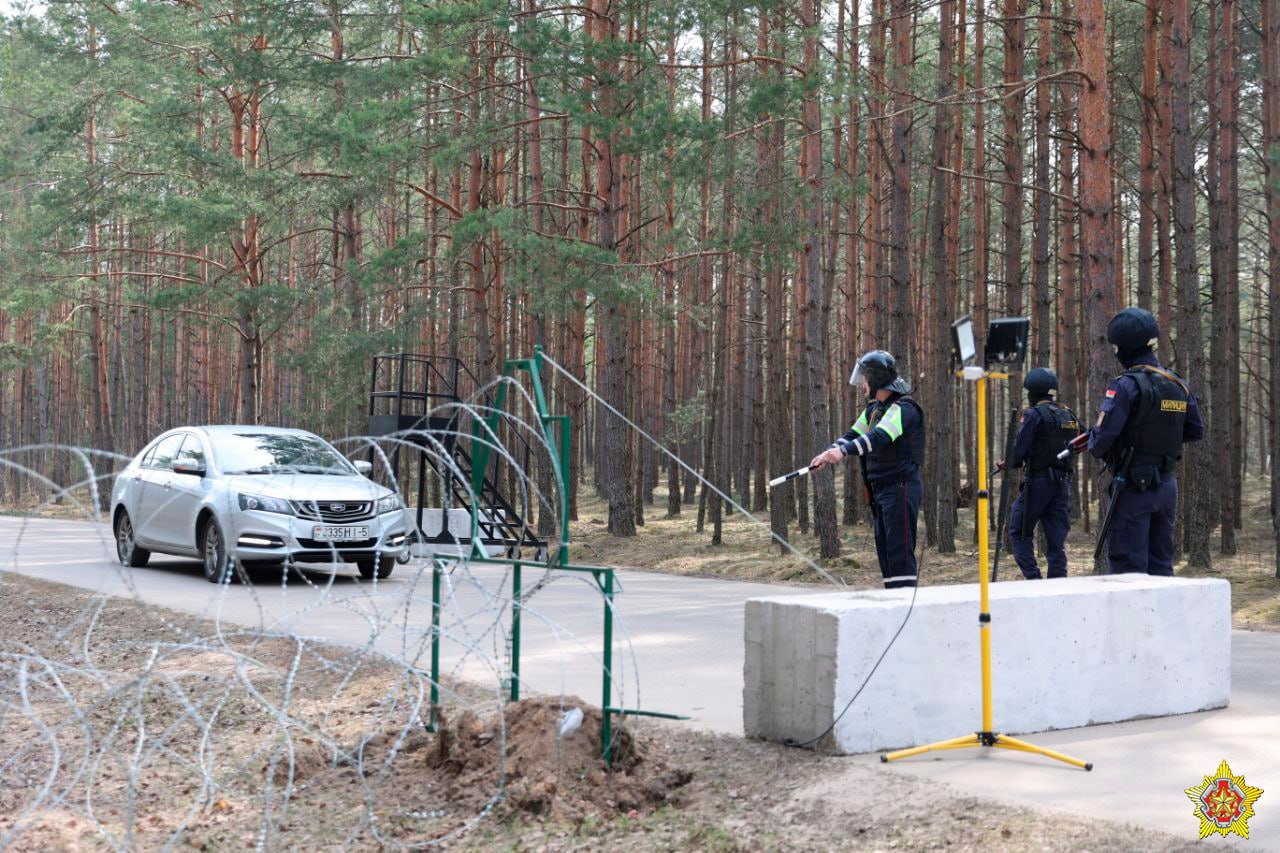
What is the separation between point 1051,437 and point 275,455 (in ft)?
28.2

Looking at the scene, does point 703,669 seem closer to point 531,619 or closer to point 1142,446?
point 531,619

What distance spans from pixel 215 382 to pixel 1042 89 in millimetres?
36870

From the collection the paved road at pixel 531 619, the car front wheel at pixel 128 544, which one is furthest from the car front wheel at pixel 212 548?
the car front wheel at pixel 128 544

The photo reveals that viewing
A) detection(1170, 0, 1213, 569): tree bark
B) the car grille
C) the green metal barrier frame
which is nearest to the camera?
the green metal barrier frame

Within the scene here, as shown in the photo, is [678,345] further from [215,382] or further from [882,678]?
[882,678]

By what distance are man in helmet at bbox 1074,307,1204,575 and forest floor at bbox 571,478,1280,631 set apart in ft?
13.5

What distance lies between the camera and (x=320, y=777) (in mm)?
6469

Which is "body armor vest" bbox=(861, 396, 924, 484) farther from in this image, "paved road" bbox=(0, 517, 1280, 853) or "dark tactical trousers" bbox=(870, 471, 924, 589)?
"paved road" bbox=(0, 517, 1280, 853)

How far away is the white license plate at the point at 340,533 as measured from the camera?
1381 centimetres

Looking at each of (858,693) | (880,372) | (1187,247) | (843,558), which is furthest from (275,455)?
(1187,247)

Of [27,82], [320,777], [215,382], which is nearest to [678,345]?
[215,382]

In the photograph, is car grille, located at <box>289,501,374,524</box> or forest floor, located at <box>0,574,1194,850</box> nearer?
forest floor, located at <box>0,574,1194,850</box>

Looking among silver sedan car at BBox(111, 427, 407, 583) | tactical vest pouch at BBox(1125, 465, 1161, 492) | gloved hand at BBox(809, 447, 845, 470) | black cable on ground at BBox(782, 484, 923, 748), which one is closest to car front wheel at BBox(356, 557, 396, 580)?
silver sedan car at BBox(111, 427, 407, 583)

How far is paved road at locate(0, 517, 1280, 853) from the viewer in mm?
5430
